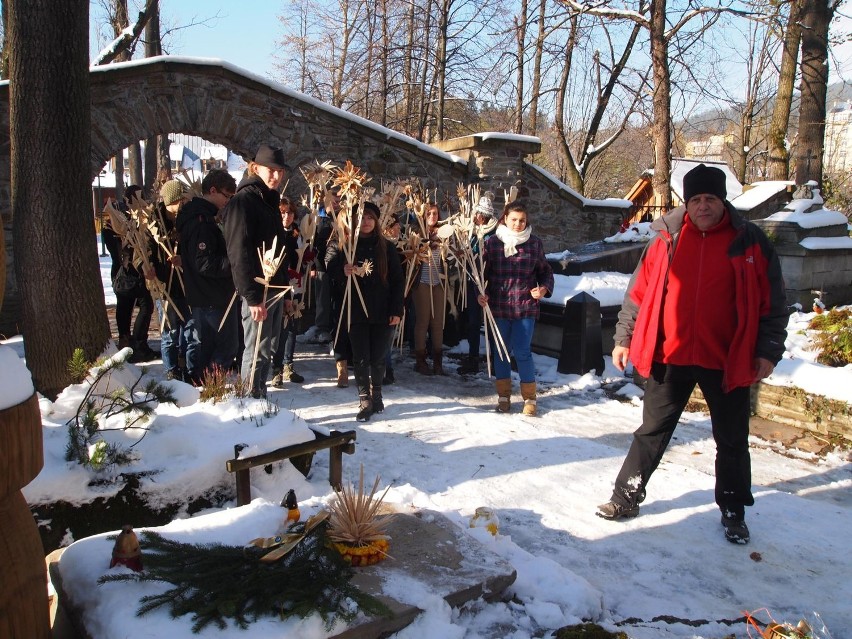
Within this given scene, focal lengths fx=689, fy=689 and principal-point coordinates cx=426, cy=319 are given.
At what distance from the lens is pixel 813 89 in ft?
41.7

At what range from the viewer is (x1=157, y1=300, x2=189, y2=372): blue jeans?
5.94 meters

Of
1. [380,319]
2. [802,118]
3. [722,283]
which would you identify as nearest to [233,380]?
[380,319]

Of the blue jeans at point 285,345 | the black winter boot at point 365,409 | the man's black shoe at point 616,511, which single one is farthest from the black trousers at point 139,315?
the man's black shoe at point 616,511

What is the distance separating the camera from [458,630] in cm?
249

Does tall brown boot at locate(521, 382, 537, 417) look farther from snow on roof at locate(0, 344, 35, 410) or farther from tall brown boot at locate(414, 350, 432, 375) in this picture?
snow on roof at locate(0, 344, 35, 410)

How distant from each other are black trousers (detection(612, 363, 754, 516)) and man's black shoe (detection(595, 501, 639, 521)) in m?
0.04

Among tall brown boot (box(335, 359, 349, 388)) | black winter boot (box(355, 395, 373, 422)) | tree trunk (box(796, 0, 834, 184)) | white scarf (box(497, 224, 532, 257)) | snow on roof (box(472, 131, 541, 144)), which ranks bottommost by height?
black winter boot (box(355, 395, 373, 422))

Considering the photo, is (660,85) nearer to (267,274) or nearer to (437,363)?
(437,363)

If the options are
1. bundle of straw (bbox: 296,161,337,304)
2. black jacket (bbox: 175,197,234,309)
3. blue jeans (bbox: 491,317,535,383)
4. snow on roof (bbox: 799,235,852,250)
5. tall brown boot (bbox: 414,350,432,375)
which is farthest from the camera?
snow on roof (bbox: 799,235,852,250)

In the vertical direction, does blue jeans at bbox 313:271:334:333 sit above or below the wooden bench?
above

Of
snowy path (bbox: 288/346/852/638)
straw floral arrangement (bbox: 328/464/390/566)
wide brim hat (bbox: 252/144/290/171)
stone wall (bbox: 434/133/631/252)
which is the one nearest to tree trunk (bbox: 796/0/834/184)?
stone wall (bbox: 434/133/631/252)

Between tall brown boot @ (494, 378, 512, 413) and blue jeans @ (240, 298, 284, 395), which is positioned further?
tall brown boot @ (494, 378, 512, 413)

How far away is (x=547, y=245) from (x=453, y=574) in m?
9.86

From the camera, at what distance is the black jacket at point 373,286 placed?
554cm
